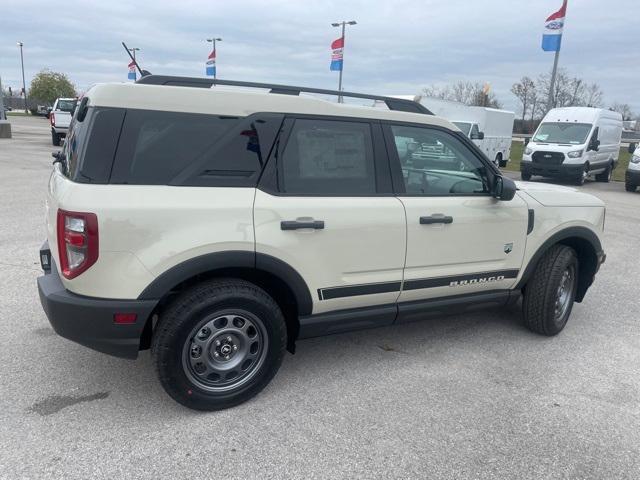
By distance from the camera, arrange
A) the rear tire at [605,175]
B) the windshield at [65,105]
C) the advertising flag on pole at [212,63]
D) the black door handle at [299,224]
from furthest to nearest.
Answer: the advertising flag on pole at [212,63] → the windshield at [65,105] → the rear tire at [605,175] → the black door handle at [299,224]

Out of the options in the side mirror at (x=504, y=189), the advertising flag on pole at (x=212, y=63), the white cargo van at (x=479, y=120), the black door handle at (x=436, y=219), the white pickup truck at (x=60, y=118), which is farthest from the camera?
the advertising flag on pole at (x=212, y=63)

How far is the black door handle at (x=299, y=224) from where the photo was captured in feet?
9.83

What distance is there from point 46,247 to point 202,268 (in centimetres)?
128

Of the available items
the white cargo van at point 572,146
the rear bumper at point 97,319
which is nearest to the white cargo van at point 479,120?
the white cargo van at point 572,146

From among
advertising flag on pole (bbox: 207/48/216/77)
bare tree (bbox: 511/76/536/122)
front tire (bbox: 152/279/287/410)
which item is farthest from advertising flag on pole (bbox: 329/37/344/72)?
bare tree (bbox: 511/76/536/122)

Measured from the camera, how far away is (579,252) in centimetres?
462

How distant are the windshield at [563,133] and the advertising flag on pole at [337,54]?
Answer: 14.2 m

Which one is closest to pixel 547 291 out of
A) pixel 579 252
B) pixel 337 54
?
pixel 579 252

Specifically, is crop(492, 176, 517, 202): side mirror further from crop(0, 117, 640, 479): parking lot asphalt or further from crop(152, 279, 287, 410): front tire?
crop(152, 279, 287, 410): front tire

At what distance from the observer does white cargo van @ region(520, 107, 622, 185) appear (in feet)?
54.4

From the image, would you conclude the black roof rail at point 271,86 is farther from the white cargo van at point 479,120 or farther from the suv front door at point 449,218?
the white cargo van at point 479,120

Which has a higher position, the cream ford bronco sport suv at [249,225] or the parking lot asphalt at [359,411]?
the cream ford bronco sport suv at [249,225]

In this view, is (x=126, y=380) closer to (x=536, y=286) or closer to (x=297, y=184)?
(x=297, y=184)

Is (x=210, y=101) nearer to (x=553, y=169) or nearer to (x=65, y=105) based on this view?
(x=553, y=169)
